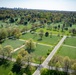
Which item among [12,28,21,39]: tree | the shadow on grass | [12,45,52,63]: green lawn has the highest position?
[12,28,21,39]: tree

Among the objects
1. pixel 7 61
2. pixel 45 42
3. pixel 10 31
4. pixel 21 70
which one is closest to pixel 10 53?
pixel 7 61

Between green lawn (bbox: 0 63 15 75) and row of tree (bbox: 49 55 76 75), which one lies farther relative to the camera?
green lawn (bbox: 0 63 15 75)

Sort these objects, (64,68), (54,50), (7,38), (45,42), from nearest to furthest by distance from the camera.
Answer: (64,68) → (54,50) → (45,42) → (7,38)

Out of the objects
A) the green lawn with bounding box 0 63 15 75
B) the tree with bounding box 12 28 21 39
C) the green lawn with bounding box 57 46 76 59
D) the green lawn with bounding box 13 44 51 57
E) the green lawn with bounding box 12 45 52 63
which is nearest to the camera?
the green lawn with bounding box 0 63 15 75

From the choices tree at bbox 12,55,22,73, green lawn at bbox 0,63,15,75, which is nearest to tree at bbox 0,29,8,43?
green lawn at bbox 0,63,15,75

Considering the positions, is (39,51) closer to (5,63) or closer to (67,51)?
(67,51)

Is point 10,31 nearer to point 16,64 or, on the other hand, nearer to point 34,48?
point 34,48

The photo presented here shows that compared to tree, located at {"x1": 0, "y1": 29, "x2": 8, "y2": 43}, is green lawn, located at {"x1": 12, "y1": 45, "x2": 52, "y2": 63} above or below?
below

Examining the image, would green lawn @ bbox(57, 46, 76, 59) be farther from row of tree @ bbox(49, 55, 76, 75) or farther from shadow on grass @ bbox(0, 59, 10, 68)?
shadow on grass @ bbox(0, 59, 10, 68)

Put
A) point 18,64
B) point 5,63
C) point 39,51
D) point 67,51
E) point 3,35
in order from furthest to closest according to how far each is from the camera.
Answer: point 3,35 → point 67,51 → point 39,51 → point 5,63 → point 18,64

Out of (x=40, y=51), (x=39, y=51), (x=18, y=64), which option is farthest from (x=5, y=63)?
(x=40, y=51)

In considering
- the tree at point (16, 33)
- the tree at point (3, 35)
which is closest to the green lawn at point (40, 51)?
the tree at point (16, 33)
